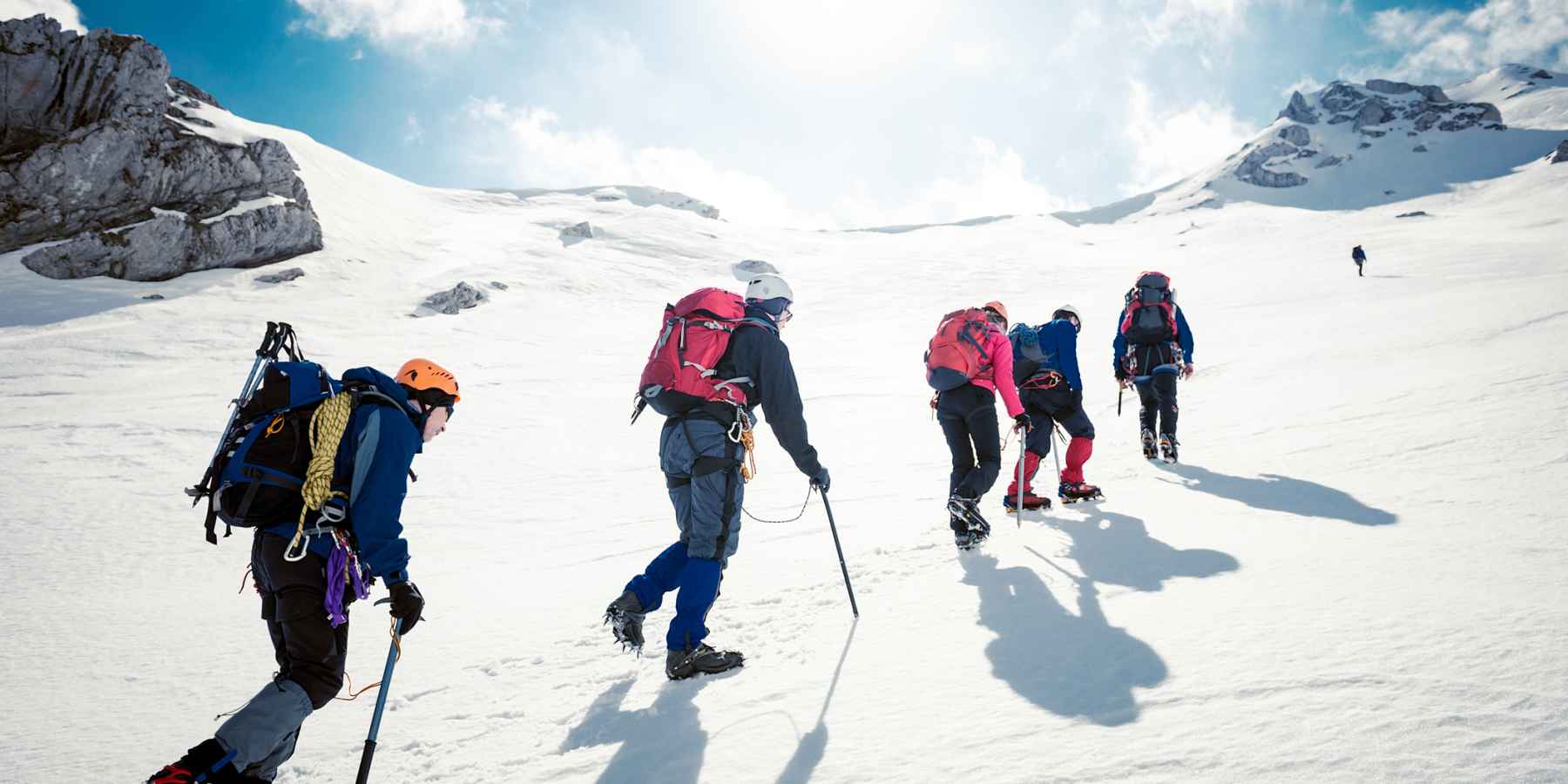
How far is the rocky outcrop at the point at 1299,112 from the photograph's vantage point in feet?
511

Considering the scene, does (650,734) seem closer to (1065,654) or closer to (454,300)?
(1065,654)

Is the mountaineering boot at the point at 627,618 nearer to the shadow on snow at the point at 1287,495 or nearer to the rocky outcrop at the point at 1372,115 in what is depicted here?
the shadow on snow at the point at 1287,495

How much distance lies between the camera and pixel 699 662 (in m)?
3.82

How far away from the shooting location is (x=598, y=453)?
11.6m


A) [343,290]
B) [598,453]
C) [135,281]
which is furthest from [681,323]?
[135,281]

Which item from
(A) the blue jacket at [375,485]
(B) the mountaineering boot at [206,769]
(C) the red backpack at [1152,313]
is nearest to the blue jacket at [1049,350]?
(C) the red backpack at [1152,313]

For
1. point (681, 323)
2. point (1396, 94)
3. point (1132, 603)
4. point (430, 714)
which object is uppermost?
point (1396, 94)

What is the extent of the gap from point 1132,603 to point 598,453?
943 cm

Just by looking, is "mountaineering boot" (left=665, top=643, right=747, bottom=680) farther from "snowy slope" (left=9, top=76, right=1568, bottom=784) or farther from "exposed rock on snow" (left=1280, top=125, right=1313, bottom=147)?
"exposed rock on snow" (left=1280, top=125, right=1313, bottom=147)

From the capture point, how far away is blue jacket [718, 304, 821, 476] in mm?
4176

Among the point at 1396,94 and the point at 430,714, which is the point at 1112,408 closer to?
the point at 430,714

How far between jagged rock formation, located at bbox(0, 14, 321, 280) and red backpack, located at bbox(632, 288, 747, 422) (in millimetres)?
40128

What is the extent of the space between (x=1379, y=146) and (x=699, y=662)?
579 ft

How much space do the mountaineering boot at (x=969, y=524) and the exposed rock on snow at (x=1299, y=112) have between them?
7844 inches
